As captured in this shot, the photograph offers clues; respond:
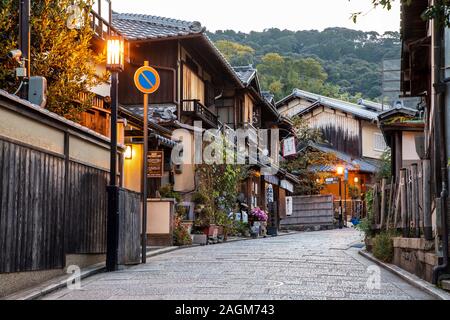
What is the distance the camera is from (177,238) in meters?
22.0

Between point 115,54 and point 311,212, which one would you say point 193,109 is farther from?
point 311,212

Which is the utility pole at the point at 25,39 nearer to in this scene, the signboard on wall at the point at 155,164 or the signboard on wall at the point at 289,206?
the signboard on wall at the point at 155,164

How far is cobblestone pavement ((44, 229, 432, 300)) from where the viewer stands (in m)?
9.80

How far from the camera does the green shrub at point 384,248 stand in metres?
16.0

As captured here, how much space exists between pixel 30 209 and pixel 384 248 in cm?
915

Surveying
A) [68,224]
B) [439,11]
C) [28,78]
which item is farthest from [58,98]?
[439,11]

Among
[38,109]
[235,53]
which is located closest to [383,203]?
[38,109]

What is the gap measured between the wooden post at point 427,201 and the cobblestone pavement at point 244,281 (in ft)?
3.54

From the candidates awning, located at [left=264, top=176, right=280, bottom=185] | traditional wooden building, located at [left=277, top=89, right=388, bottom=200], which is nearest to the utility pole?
awning, located at [left=264, top=176, right=280, bottom=185]

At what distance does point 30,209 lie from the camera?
1066 centimetres

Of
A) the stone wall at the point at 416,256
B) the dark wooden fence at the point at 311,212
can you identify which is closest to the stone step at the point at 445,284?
the stone wall at the point at 416,256

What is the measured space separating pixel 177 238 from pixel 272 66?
55.7 meters

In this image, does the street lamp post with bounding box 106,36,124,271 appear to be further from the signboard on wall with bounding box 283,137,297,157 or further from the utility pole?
the signboard on wall with bounding box 283,137,297,157
